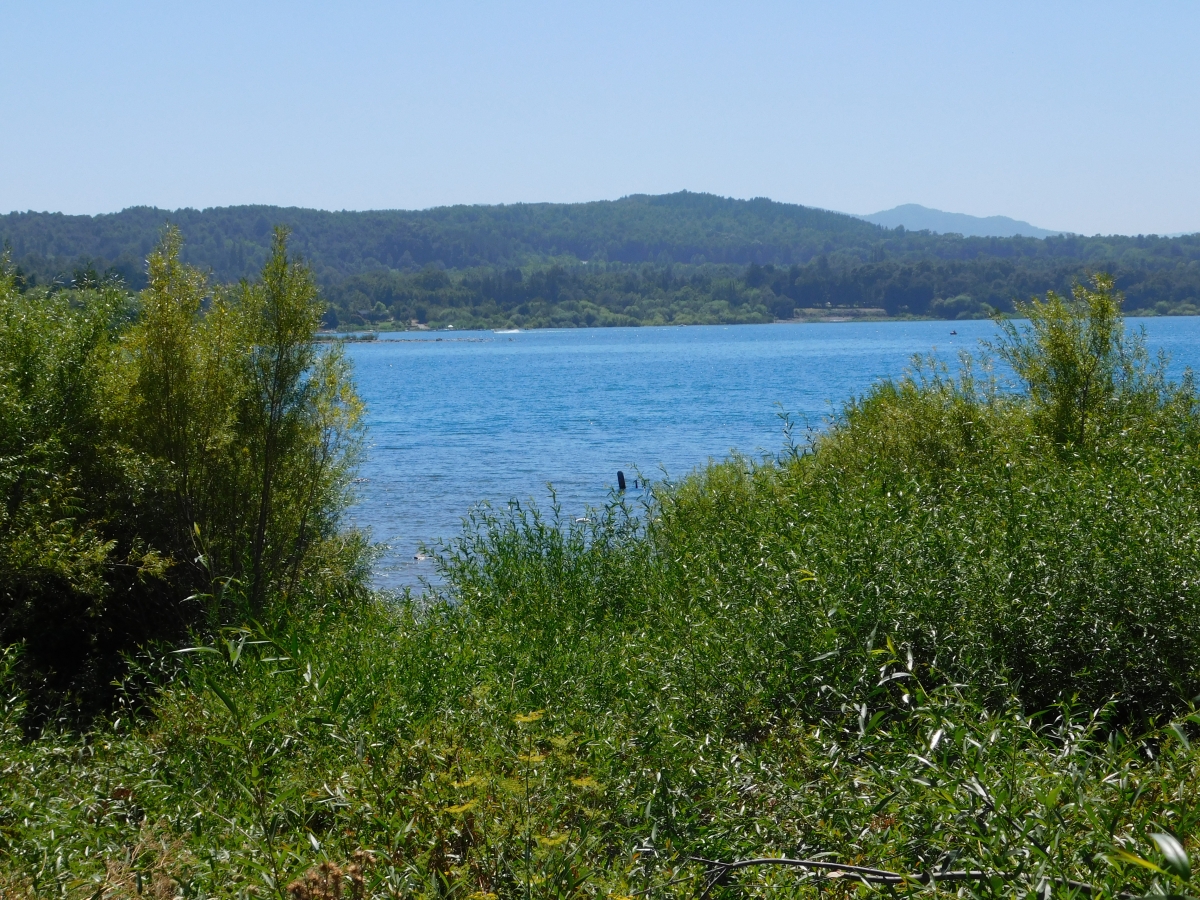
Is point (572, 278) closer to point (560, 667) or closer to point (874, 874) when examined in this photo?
point (560, 667)

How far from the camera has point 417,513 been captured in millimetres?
27547

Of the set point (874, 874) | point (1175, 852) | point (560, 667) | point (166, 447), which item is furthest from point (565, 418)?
point (1175, 852)

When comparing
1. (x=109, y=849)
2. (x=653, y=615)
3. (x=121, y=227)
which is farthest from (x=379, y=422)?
(x=121, y=227)

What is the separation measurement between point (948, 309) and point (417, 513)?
14132 centimetres

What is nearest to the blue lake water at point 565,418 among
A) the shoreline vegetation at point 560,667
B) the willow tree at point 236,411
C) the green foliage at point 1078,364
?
the willow tree at point 236,411

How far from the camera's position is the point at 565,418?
53.9 metres

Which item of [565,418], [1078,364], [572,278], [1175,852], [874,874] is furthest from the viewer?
[572,278]

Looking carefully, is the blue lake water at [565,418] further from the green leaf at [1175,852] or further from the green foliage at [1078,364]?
the green leaf at [1175,852]

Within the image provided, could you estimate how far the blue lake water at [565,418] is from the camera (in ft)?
96.1

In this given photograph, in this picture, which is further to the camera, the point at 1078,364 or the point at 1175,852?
the point at 1078,364

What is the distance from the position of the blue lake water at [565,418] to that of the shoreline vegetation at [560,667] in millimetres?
4122

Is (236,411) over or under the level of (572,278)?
under

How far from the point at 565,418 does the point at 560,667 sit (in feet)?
154

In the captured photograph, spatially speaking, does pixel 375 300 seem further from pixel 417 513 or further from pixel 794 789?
pixel 794 789
